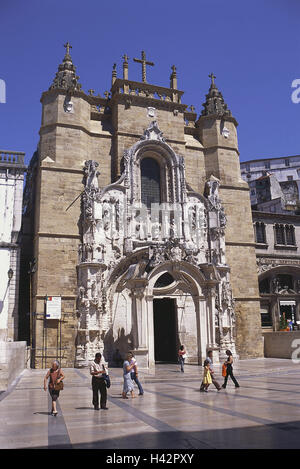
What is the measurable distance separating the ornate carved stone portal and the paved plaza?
25.8 ft

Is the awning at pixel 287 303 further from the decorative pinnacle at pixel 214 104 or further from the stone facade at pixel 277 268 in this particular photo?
the decorative pinnacle at pixel 214 104

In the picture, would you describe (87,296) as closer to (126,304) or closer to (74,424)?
(126,304)

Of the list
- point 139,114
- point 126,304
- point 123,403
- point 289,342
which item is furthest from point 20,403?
point 139,114

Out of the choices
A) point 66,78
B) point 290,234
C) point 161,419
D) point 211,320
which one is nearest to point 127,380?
point 161,419

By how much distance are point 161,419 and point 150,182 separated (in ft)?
67.5

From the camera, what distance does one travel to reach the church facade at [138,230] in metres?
23.3

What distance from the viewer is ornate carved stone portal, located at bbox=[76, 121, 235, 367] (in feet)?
76.1

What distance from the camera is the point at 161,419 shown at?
8.83 meters

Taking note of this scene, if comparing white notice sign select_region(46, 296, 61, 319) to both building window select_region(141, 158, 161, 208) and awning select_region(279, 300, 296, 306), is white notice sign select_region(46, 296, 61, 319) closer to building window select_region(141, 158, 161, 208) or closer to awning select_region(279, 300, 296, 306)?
building window select_region(141, 158, 161, 208)

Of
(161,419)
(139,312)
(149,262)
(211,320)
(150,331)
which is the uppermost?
(149,262)

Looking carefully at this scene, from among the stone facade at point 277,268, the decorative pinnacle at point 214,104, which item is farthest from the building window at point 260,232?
the decorative pinnacle at point 214,104

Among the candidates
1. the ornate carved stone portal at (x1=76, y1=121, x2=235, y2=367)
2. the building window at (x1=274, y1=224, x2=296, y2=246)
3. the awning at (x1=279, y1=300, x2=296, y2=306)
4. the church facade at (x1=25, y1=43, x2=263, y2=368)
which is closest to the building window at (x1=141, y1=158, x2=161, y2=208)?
the church facade at (x1=25, y1=43, x2=263, y2=368)

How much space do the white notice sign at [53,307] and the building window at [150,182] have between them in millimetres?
8497

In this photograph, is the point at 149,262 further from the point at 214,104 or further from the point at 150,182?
the point at 214,104
